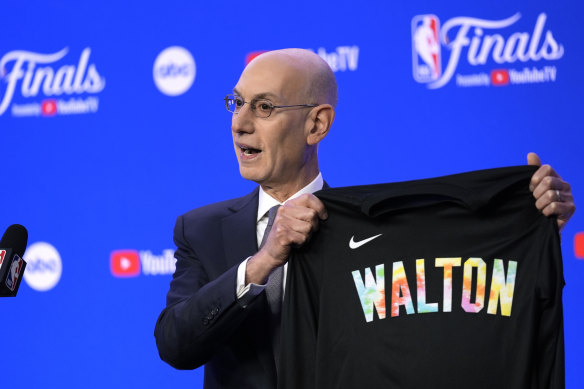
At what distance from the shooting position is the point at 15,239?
1.53 m

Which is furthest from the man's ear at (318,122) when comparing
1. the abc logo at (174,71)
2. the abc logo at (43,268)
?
the abc logo at (43,268)

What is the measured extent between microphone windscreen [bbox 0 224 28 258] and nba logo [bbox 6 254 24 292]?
15 millimetres

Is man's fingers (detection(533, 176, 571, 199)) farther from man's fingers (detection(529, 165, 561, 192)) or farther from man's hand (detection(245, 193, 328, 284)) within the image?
man's hand (detection(245, 193, 328, 284))

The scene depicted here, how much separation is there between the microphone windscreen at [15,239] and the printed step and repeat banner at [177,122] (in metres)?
1.61

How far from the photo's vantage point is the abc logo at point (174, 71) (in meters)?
3.21

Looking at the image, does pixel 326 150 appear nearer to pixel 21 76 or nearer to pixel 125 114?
pixel 125 114

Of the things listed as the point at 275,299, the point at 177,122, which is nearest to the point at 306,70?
the point at 275,299

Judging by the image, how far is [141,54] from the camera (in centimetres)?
329

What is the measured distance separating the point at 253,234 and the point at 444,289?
488 millimetres

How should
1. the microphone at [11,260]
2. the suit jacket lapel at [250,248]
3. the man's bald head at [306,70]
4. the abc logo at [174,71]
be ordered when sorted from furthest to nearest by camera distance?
the abc logo at [174,71] < the man's bald head at [306,70] < the suit jacket lapel at [250,248] < the microphone at [11,260]

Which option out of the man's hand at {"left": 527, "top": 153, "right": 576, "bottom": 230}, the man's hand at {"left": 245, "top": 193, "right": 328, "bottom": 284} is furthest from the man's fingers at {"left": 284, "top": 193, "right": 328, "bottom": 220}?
the man's hand at {"left": 527, "top": 153, "right": 576, "bottom": 230}

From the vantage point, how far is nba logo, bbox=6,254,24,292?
1.48 meters

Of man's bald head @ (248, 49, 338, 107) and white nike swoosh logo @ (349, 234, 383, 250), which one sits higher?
man's bald head @ (248, 49, 338, 107)

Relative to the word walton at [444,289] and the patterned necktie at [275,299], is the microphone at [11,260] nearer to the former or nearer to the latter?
the patterned necktie at [275,299]
